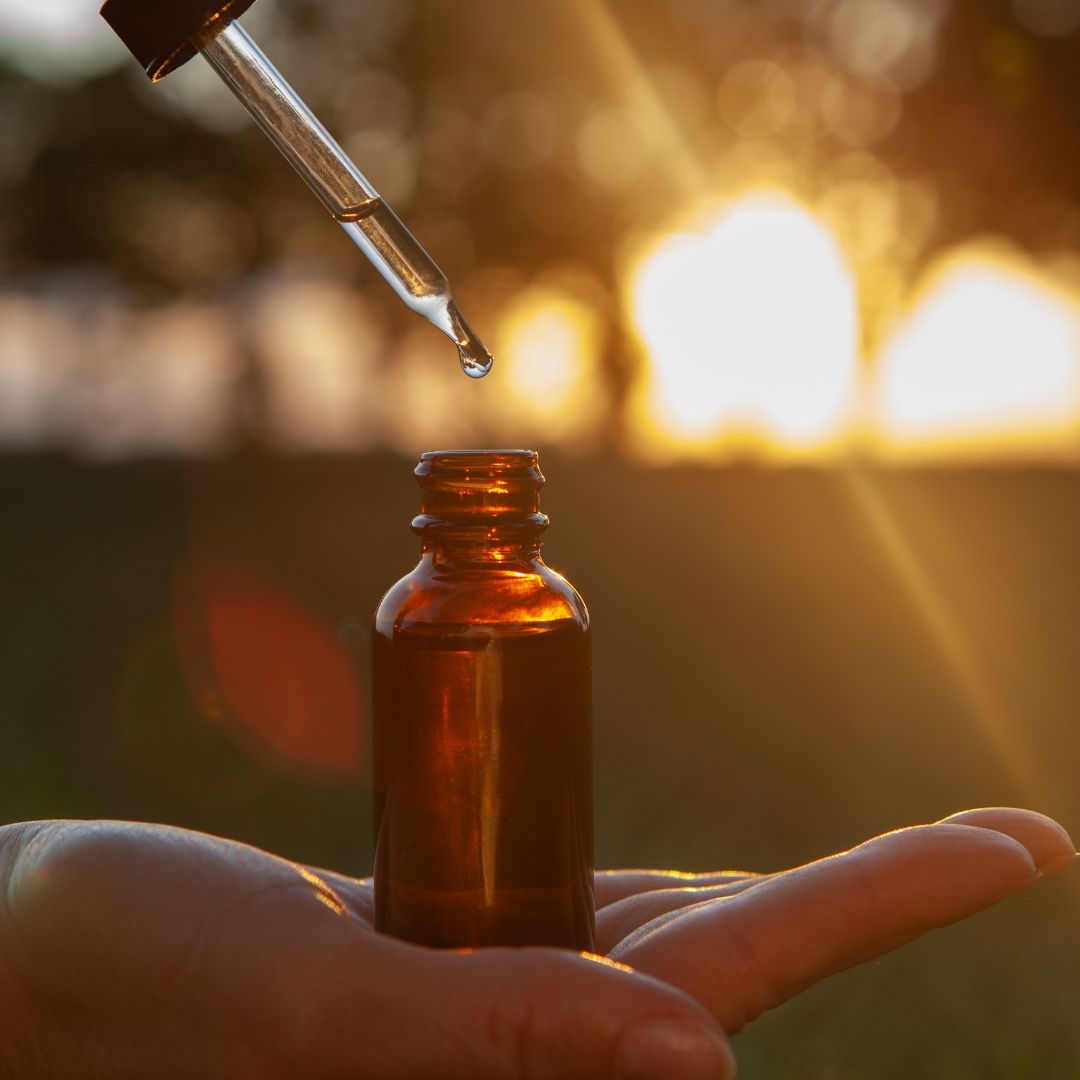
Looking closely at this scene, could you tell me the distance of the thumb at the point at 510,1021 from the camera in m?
1.47

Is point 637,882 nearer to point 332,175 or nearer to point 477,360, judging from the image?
point 477,360

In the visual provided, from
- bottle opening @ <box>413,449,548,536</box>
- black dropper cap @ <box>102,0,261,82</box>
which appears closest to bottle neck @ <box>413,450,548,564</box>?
bottle opening @ <box>413,449,548,536</box>

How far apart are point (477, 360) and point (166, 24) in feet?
2.13

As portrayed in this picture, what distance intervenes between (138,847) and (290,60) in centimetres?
1289

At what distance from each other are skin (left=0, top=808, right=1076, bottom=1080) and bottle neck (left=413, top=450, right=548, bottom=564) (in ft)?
1.84

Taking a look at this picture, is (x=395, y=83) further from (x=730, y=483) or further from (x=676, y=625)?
(x=676, y=625)

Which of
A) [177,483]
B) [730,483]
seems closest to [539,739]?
[730,483]

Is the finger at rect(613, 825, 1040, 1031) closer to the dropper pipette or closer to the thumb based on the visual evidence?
the thumb

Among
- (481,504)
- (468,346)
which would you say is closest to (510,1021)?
(481,504)

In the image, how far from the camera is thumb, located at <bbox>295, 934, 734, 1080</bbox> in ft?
4.83

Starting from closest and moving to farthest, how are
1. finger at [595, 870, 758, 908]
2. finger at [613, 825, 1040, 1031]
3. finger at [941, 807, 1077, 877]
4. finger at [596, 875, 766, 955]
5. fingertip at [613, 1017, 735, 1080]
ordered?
fingertip at [613, 1017, 735, 1080] < finger at [613, 825, 1040, 1031] < finger at [941, 807, 1077, 877] < finger at [596, 875, 766, 955] < finger at [595, 870, 758, 908]

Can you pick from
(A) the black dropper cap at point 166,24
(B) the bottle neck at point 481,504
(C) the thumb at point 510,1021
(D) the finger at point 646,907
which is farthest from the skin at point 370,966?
(A) the black dropper cap at point 166,24

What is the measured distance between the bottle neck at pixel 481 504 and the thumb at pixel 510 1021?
2.03ft

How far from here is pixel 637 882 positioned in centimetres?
237
